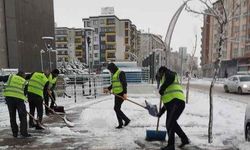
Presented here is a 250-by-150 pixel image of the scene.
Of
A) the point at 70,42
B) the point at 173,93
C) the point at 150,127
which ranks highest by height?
the point at 70,42

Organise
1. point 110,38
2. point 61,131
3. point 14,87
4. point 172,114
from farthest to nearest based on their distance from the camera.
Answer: point 110,38
point 61,131
point 14,87
point 172,114

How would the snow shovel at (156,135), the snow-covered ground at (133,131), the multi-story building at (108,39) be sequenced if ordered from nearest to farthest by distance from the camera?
the snow-covered ground at (133,131)
the snow shovel at (156,135)
the multi-story building at (108,39)

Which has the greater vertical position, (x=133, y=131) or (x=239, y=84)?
(x=133, y=131)

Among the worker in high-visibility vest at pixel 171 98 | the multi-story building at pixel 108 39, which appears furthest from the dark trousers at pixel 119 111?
the multi-story building at pixel 108 39

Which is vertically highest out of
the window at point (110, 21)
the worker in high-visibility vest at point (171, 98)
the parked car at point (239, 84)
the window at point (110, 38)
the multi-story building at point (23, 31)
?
the window at point (110, 21)

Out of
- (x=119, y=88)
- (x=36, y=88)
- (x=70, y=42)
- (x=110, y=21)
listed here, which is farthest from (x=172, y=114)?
(x=70, y=42)

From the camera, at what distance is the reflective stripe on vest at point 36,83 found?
7.52 metres

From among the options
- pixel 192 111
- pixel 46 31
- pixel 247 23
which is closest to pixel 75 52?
pixel 247 23

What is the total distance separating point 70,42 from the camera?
301 ft

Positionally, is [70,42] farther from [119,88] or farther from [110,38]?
[119,88]

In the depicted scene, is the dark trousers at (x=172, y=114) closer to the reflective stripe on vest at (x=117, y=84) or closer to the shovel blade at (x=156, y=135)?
→ the shovel blade at (x=156, y=135)

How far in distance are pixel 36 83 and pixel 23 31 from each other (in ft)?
52.1

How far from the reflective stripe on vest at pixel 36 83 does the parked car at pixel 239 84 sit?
51.3 ft

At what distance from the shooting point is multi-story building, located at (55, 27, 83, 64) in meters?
90.8
